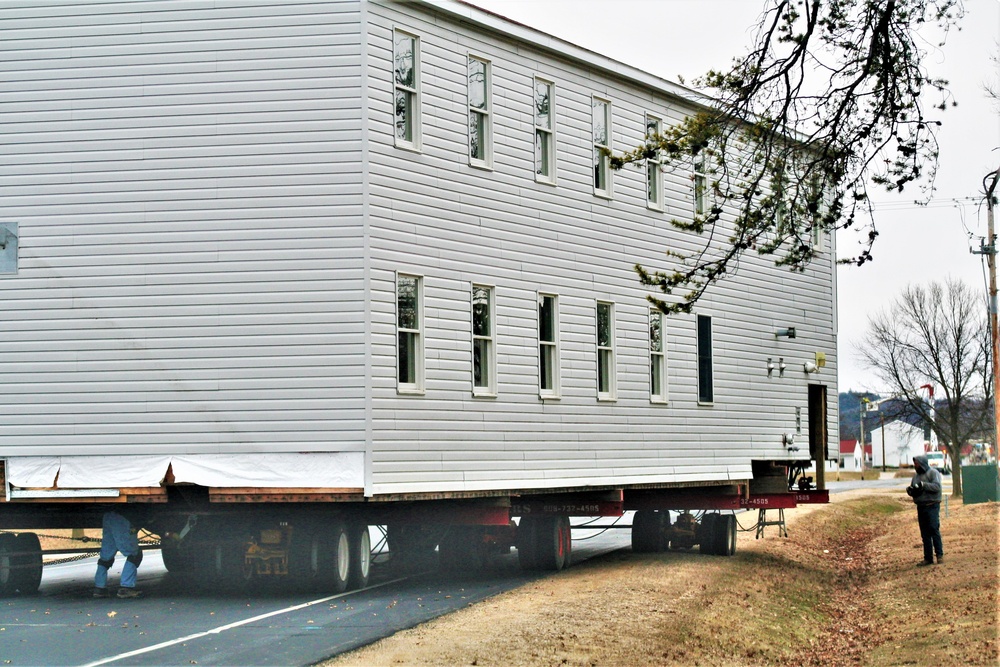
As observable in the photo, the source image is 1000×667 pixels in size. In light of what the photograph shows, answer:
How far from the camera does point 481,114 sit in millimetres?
20453

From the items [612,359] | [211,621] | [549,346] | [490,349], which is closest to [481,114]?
[490,349]

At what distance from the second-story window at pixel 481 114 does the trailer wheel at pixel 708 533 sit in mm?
8674

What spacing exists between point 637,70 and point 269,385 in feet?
31.2

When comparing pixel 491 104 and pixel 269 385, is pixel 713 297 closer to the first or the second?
pixel 491 104

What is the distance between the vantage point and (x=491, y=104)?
20.4 metres

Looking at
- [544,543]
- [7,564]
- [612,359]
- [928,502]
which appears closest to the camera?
[7,564]

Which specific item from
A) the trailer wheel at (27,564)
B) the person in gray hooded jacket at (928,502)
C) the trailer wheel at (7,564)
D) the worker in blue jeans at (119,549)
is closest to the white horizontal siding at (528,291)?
the worker in blue jeans at (119,549)

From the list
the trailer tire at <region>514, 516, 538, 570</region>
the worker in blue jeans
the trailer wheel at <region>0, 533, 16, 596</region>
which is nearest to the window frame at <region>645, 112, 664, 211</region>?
the trailer tire at <region>514, 516, 538, 570</region>

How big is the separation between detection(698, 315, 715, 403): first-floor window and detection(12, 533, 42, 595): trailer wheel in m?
12.0

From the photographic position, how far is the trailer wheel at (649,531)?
25.4 meters

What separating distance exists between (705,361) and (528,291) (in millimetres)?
5453

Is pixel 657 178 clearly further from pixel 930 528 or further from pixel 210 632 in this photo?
pixel 210 632

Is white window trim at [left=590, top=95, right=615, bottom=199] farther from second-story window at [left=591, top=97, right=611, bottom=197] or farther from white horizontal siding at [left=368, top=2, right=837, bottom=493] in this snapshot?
white horizontal siding at [left=368, top=2, right=837, bottom=493]

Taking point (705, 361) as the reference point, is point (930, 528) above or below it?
below
